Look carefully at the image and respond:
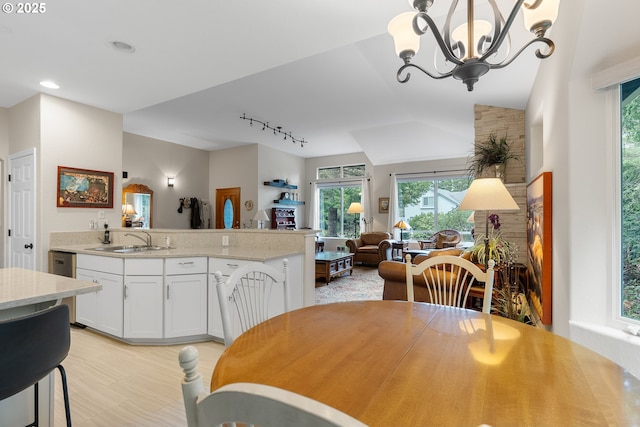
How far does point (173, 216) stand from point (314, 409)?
753cm

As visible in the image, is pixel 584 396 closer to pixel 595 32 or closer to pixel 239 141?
pixel 595 32

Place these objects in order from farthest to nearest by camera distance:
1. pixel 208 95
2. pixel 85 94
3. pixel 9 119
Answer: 1. pixel 208 95
2. pixel 9 119
3. pixel 85 94

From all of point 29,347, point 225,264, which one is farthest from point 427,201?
point 29,347

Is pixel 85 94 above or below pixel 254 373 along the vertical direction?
above

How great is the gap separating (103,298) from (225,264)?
1.32 meters

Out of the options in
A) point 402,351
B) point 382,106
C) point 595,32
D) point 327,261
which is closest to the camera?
point 402,351

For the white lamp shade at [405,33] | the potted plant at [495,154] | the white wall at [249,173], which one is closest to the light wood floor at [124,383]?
the white lamp shade at [405,33]

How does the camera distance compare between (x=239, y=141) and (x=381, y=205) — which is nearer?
(x=239, y=141)

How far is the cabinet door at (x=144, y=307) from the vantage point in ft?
9.18

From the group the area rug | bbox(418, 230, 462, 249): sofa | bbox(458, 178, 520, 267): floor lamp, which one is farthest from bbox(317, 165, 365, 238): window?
bbox(458, 178, 520, 267): floor lamp

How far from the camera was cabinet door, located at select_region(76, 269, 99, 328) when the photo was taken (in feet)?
10.0

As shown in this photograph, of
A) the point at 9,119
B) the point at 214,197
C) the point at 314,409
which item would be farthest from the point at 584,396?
the point at 214,197

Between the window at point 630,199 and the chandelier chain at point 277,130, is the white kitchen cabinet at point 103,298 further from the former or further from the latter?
the window at point 630,199

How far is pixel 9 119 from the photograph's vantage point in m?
4.04
